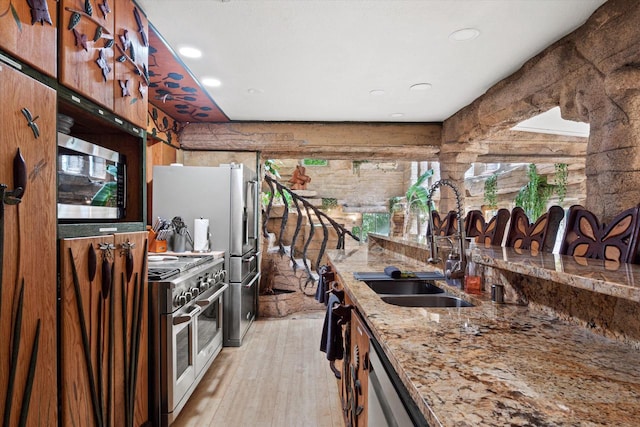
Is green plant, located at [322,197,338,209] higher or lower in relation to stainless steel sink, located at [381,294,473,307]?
higher

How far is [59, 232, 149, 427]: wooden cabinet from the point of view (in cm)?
Result: 135

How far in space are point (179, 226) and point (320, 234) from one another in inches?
100

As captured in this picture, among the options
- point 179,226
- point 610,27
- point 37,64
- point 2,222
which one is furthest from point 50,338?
point 610,27

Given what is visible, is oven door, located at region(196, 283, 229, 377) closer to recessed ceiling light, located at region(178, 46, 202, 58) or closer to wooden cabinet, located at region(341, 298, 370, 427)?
wooden cabinet, located at region(341, 298, 370, 427)

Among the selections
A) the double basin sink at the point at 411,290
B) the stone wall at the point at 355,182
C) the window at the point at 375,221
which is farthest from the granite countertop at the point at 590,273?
the window at the point at 375,221

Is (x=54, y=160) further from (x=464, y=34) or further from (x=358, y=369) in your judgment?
(x=464, y=34)

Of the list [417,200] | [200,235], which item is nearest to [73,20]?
[200,235]

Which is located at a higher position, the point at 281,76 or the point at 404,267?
the point at 281,76

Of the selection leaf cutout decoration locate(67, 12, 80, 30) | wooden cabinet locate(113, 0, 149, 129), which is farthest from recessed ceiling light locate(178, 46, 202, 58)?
leaf cutout decoration locate(67, 12, 80, 30)

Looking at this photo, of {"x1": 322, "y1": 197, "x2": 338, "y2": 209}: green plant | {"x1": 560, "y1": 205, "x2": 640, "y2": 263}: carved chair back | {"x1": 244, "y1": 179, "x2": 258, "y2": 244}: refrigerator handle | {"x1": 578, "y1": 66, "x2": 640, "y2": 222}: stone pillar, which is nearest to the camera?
{"x1": 560, "y1": 205, "x2": 640, "y2": 263}: carved chair back

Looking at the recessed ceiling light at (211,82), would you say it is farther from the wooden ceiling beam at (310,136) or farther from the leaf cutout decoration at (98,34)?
the leaf cutout decoration at (98,34)

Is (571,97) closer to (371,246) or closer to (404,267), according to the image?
(404,267)

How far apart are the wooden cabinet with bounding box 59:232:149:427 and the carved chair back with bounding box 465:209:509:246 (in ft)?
6.79

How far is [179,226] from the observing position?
10.4 ft
